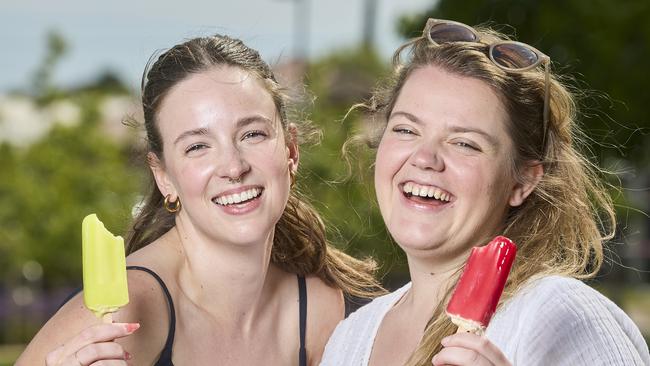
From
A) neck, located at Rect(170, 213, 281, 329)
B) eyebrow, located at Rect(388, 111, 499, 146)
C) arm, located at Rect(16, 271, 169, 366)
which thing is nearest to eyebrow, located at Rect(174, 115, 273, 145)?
neck, located at Rect(170, 213, 281, 329)

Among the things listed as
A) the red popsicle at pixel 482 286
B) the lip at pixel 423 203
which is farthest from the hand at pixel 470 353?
the lip at pixel 423 203

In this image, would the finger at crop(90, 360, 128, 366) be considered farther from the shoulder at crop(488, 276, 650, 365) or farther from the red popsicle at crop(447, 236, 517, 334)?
the shoulder at crop(488, 276, 650, 365)

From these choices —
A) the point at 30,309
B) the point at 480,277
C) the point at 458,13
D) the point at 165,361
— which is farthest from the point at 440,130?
the point at 30,309

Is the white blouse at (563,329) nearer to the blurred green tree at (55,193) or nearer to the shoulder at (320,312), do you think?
the shoulder at (320,312)

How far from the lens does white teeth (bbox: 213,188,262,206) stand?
386 centimetres

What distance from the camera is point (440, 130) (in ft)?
11.4

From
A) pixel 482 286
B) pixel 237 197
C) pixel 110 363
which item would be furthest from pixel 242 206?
pixel 482 286

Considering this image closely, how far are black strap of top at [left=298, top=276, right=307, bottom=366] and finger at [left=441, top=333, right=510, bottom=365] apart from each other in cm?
159

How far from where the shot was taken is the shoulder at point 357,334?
12.6ft

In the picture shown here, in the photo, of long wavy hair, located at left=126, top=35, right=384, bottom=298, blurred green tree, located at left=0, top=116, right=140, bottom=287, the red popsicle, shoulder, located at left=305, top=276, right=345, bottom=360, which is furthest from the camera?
blurred green tree, located at left=0, top=116, right=140, bottom=287

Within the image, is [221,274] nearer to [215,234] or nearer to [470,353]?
[215,234]

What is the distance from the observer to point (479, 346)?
2.76 meters

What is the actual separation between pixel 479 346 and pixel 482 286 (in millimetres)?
262

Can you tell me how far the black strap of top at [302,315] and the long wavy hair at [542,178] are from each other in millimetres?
886
